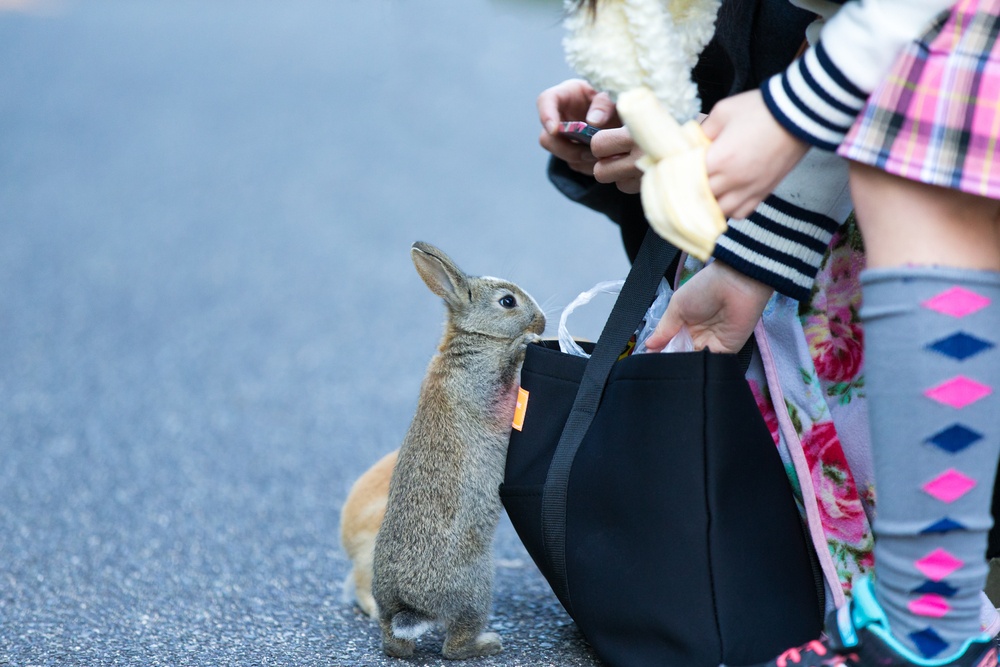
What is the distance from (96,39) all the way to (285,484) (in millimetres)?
6362

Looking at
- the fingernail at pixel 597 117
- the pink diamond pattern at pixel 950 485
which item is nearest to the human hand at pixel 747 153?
the pink diamond pattern at pixel 950 485

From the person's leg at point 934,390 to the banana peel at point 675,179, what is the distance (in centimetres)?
21

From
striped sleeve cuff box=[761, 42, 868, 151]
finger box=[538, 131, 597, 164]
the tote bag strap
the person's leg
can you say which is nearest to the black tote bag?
the tote bag strap

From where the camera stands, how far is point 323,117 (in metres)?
6.45

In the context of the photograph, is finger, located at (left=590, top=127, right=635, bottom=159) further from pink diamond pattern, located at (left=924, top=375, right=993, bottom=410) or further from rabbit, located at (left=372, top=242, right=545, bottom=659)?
pink diamond pattern, located at (left=924, top=375, right=993, bottom=410)

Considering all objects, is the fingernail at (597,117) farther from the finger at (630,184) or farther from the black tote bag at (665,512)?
the black tote bag at (665,512)

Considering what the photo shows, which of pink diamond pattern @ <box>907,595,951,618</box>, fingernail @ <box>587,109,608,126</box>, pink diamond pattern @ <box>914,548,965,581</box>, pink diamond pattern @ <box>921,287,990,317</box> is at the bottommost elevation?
pink diamond pattern @ <box>907,595,951,618</box>

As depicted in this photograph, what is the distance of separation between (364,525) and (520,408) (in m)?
0.52

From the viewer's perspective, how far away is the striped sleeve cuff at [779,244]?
1477 mm

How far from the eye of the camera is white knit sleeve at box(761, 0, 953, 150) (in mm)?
1190

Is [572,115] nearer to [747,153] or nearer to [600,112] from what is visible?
[600,112]

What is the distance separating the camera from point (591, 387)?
1.54 meters

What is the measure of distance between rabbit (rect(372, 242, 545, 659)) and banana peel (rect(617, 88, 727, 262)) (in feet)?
2.08

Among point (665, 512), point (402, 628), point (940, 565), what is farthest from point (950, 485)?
point (402, 628)
